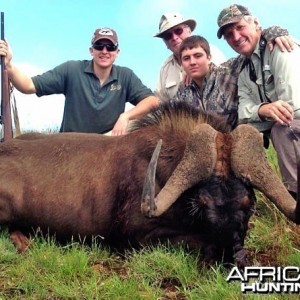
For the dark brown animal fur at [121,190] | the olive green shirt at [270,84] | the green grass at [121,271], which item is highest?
the olive green shirt at [270,84]

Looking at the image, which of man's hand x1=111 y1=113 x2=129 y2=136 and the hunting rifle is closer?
man's hand x1=111 y1=113 x2=129 y2=136

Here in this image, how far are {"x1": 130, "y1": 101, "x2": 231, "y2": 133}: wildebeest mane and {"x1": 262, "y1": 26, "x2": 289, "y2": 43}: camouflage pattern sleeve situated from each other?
1.25 metres

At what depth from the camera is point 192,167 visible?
5.07m

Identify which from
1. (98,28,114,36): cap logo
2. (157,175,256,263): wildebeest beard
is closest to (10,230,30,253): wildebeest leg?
(157,175,256,263): wildebeest beard

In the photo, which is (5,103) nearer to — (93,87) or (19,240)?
(93,87)

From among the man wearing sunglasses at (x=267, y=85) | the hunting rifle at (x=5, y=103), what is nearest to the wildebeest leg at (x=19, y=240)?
the hunting rifle at (x=5, y=103)

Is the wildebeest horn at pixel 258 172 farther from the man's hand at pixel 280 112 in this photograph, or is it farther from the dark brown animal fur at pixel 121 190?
the man's hand at pixel 280 112

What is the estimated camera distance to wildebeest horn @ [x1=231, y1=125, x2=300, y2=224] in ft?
16.3

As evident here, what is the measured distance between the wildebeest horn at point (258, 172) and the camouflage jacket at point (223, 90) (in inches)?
91.7

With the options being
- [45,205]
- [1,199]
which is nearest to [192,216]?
[45,205]

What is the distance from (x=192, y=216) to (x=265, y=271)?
2.65ft

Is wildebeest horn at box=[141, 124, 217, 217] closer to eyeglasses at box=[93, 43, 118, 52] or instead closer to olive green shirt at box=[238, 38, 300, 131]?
olive green shirt at box=[238, 38, 300, 131]

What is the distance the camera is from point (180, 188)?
16.5ft

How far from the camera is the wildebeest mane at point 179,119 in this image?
19.2 ft
